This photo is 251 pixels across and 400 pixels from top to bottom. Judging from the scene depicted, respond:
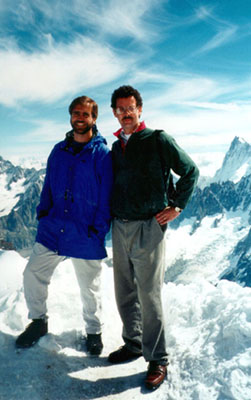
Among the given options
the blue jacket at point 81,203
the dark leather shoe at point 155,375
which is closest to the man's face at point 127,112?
the blue jacket at point 81,203

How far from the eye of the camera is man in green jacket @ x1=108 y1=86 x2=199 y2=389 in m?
5.59

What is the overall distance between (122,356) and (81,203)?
130 inches

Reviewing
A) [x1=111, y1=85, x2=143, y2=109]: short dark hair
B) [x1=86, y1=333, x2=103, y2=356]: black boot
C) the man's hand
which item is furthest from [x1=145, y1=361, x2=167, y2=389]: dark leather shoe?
[x1=111, y1=85, x2=143, y2=109]: short dark hair

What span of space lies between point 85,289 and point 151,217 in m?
2.21

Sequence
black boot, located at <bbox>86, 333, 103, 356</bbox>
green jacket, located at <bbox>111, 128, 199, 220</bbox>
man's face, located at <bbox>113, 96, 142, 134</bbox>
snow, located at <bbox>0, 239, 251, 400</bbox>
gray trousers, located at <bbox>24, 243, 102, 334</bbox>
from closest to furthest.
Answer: snow, located at <bbox>0, 239, 251, 400</bbox> < green jacket, located at <bbox>111, 128, 199, 220</bbox> < man's face, located at <bbox>113, 96, 142, 134</bbox> < gray trousers, located at <bbox>24, 243, 102, 334</bbox> < black boot, located at <bbox>86, 333, 103, 356</bbox>

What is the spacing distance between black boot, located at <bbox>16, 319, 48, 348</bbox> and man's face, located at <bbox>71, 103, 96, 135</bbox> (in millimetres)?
4146

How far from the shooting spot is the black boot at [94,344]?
21.3ft

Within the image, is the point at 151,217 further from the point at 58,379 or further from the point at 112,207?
the point at 58,379

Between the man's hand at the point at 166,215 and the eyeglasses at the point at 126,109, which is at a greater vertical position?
the eyeglasses at the point at 126,109

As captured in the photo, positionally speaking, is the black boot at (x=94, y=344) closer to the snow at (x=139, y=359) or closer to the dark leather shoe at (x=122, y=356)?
the snow at (x=139, y=359)

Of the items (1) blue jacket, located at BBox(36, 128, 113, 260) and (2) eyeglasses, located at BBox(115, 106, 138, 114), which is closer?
(2) eyeglasses, located at BBox(115, 106, 138, 114)

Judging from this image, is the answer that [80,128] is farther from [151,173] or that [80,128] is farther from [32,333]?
[32,333]

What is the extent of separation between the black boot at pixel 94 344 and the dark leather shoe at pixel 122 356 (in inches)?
13.6

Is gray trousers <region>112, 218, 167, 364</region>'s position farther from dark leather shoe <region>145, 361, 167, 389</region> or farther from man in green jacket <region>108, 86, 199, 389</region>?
dark leather shoe <region>145, 361, 167, 389</region>
